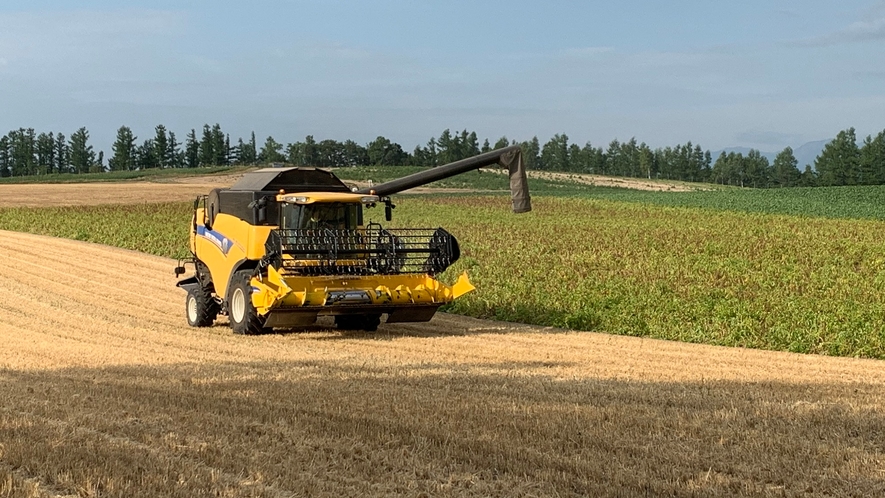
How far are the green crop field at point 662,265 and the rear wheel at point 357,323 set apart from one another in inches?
115

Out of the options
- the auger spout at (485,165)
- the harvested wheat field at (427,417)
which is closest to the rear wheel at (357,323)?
the harvested wheat field at (427,417)

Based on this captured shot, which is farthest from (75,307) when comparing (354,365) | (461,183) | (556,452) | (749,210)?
(461,183)

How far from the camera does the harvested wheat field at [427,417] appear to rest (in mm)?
5934

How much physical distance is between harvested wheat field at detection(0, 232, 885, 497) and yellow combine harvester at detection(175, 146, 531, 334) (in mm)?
553

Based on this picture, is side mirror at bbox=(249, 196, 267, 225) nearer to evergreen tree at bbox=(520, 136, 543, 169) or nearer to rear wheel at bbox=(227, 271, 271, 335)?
rear wheel at bbox=(227, 271, 271, 335)

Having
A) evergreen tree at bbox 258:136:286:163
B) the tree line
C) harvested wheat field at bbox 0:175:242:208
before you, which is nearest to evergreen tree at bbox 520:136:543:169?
the tree line

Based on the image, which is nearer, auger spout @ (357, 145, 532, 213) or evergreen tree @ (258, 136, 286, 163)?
auger spout @ (357, 145, 532, 213)

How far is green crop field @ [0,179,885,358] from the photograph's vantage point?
1497 cm

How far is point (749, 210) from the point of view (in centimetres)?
4909

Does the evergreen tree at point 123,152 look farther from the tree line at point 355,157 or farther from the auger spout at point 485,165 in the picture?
the auger spout at point 485,165

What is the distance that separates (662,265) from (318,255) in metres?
10.9

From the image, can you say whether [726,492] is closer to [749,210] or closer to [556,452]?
[556,452]

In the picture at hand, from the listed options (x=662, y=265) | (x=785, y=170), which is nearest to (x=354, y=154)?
(x=785, y=170)

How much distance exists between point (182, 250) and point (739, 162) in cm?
13805
